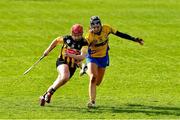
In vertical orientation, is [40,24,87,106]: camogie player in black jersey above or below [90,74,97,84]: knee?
above

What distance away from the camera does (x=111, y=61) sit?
21594 millimetres

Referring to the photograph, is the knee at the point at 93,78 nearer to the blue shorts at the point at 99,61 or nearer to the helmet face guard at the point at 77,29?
the blue shorts at the point at 99,61

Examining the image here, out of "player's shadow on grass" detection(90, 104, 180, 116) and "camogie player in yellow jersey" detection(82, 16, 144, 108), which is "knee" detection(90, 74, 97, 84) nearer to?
"camogie player in yellow jersey" detection(82, 16, 144, 108)

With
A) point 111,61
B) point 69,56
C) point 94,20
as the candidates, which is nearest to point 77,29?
point 94,20

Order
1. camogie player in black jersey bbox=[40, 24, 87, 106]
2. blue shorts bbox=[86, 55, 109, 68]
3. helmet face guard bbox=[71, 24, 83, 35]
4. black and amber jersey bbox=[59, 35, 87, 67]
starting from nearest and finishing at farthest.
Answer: helmet face guard bbox=[71, 24, 83, 35] < camogie player in black jersey bbox=[40, 24, 87, 106] < black and amber jersey bbox=[59, 35, 87, 67] < blue shorts bbox=[86, 55, 109, 68]

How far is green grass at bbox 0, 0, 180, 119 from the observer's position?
14.0 meters

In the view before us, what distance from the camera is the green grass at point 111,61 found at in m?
14.0

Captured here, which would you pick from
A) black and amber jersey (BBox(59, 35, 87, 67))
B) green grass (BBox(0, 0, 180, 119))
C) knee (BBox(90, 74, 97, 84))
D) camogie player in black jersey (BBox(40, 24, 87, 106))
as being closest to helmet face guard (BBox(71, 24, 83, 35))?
camogie player in black jersey (BBox(40, 24, 87, 106))

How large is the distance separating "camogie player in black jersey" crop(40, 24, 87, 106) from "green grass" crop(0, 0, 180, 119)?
1.30ft

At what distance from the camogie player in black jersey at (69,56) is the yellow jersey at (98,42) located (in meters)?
0.21

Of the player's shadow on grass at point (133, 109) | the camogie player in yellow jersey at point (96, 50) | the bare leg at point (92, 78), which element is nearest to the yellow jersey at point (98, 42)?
the camogie player in yellow jersey at point (96, 50)

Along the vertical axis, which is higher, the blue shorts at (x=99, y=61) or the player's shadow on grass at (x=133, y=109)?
the blue shorts at (x=99, y=61)

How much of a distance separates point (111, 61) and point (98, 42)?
709cm

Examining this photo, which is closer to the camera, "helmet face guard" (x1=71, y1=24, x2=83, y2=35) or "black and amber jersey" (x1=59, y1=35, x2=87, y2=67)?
"helmet face guard" (x1=71, y1=24, x2=83, y2=35)
